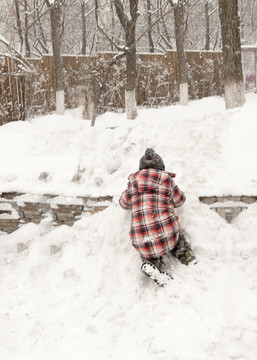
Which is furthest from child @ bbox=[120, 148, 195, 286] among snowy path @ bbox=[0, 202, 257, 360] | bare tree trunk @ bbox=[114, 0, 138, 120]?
bare tree trunk @ bbox=[114, 0, 138, 120]

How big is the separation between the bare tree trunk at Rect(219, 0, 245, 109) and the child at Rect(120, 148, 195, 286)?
411 cm

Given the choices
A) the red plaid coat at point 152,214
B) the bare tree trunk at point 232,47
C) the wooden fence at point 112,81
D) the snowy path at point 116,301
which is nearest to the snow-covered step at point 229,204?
the snowy path at point 116,301

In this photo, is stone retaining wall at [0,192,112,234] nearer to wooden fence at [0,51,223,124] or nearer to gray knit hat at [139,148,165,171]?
gray knit hat at [139,148,165,171]

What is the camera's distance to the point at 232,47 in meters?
7.08

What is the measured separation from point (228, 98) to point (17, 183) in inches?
176

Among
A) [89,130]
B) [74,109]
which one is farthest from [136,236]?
[74,109]

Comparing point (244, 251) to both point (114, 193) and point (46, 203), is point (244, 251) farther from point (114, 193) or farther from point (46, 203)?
point (46, 203)

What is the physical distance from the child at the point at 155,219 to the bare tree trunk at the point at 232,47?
411 cm

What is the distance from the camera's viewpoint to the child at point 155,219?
142 inches

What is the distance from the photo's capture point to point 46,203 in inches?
196

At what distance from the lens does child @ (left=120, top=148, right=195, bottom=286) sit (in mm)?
3613

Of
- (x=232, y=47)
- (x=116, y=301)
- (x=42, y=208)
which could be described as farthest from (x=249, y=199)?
(x=232, y=47)

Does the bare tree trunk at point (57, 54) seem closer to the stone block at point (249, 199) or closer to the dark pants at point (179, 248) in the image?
the stone block at point (249, 199)

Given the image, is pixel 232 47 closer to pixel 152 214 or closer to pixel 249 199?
pixel 249 199
